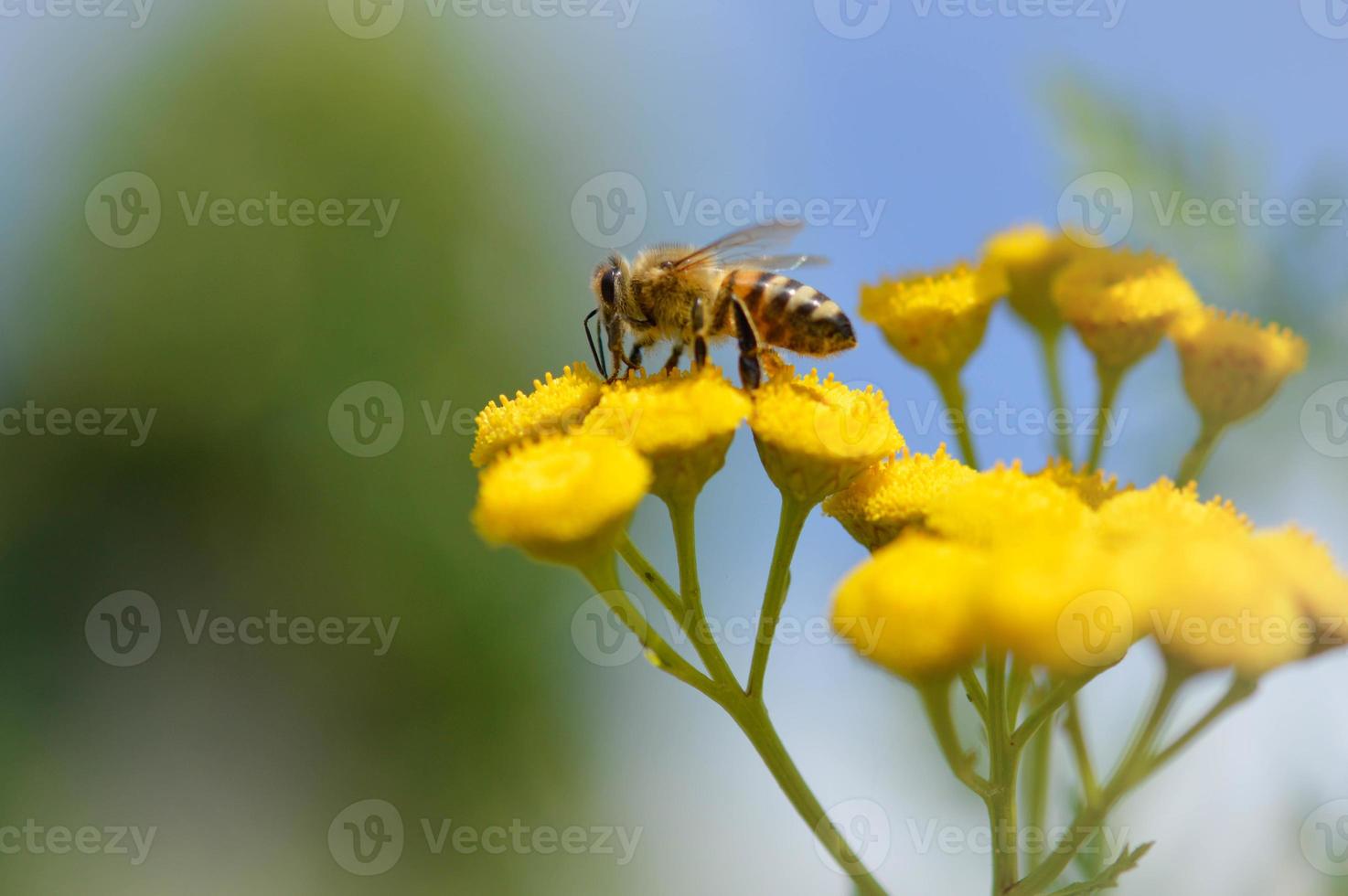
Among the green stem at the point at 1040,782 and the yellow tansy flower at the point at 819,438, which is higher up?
the yellow tansy flower at the point at 819,438

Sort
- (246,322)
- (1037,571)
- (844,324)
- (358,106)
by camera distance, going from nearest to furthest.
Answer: (1037,571) → (844,324) → (246,322) → (358,106)

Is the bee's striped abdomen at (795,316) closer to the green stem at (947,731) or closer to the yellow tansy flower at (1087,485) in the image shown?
the yellow tansy flower at (1087,485)

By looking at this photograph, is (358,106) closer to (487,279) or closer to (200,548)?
(487,279)

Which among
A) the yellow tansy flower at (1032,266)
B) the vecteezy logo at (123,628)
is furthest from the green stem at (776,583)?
the vecteezy logo at (123,628)

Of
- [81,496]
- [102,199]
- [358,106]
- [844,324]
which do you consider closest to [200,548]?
[81,496]
